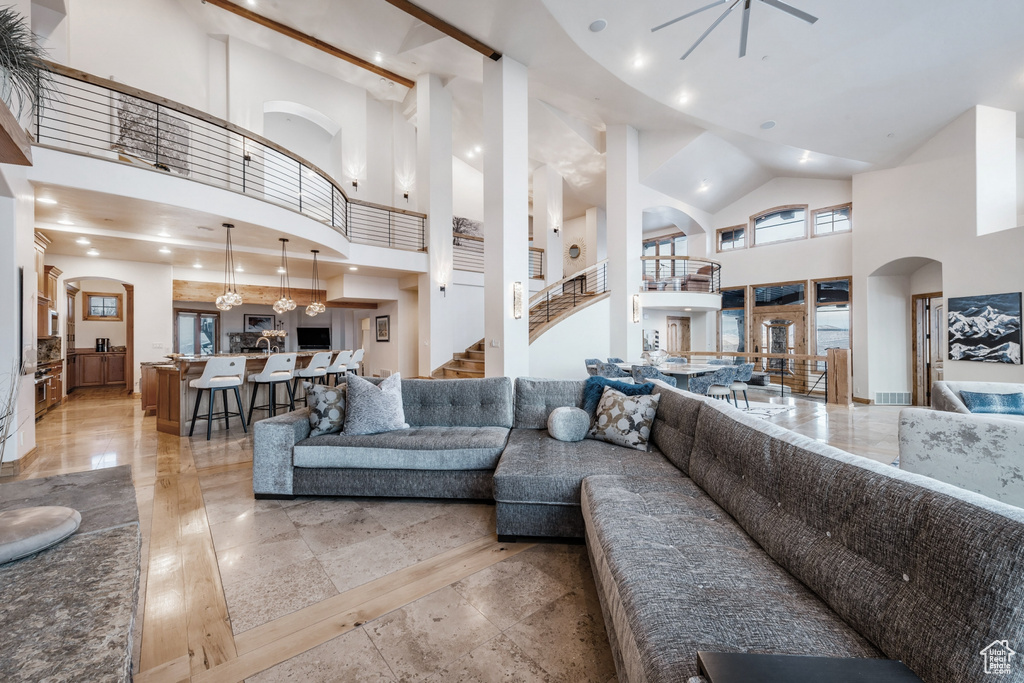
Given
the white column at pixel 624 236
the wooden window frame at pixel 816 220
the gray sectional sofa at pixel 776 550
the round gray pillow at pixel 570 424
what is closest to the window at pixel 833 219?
the wooden window frame at pixel 816 220

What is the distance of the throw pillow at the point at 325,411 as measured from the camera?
3160 mm

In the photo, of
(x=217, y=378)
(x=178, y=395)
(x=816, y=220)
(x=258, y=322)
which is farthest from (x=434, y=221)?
(x=816, y=220)

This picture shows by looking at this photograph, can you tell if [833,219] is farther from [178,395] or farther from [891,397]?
[178,395]

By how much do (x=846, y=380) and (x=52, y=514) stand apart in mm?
9659

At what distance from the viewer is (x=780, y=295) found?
998 cm

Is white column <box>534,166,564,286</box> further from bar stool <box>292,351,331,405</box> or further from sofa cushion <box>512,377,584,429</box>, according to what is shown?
sofa cushion <box>512,377,584,429</box>

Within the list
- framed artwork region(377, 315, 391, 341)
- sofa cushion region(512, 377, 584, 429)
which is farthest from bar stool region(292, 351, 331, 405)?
sofa cushion region(512, 377, 584, 429)

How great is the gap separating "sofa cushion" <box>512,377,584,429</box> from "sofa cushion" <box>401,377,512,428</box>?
10cm

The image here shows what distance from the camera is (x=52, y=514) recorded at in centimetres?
134

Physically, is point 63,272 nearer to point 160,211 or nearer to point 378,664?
point 160,211

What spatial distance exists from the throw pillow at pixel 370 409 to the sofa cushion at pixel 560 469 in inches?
41.5

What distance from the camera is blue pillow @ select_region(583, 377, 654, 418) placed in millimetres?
3051

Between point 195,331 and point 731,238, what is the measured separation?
14414 millimetres

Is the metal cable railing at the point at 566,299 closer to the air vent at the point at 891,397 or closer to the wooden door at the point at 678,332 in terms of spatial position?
the wooden door at the point at 678,332
